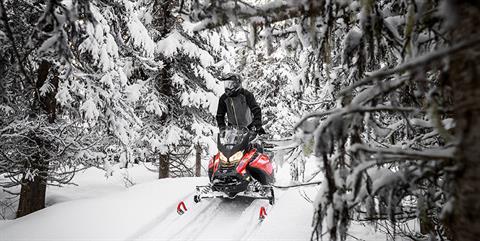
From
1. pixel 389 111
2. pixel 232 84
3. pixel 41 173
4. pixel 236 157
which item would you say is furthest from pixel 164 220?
pixel 389 111

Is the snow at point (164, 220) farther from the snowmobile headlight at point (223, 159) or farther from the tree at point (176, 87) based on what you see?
the tree at point (176, 87)

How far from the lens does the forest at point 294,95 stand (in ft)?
6.25

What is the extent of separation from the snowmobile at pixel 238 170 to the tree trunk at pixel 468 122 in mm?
4948

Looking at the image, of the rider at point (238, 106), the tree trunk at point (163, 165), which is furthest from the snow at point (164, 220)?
the tree trunk at point (163, 165)

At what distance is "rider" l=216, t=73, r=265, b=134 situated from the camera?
7320 mm

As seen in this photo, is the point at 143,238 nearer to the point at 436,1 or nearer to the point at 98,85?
the point at 98,85

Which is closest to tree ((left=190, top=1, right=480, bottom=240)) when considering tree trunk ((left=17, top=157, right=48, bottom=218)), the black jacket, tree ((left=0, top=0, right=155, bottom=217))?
the black jacket

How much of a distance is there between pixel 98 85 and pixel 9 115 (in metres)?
1.87

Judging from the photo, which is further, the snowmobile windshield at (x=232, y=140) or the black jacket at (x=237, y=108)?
the black jacket at (x=237, y=108)

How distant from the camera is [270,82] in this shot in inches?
789

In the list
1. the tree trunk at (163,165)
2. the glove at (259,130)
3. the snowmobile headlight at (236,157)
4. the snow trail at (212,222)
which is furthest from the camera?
the tree trunk at (163,165)

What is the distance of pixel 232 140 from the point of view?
682 centimetres

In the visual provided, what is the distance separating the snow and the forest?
0.63m

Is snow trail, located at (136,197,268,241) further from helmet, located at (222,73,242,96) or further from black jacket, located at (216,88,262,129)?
helmet, located at (222,73,242,96)
